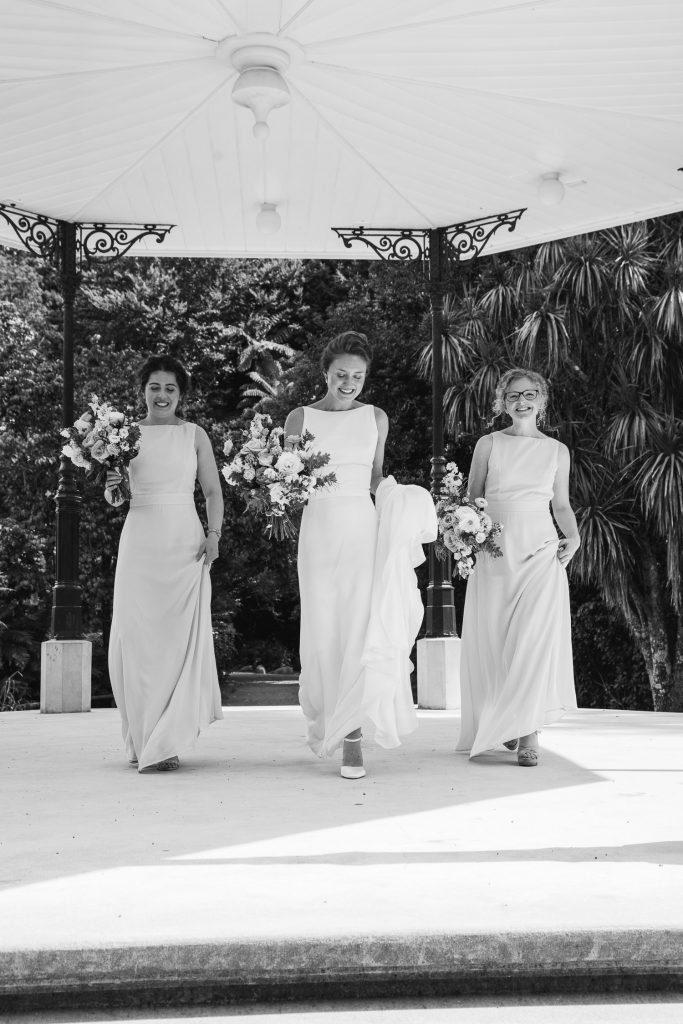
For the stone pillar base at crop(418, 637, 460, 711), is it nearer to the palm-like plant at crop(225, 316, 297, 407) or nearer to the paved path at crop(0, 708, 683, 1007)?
the paved path at crop(0, 708, 683, 1007)

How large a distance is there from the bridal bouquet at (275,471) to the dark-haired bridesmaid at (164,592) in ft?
1.21

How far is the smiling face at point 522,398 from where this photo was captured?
5.92 m

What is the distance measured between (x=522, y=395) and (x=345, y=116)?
2.44 m

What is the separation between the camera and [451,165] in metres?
7.80

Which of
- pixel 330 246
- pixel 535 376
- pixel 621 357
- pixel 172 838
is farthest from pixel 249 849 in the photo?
pixel 621 357

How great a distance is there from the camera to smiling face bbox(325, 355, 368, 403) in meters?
5.46

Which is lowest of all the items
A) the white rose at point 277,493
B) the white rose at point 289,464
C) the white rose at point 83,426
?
the white rose at point 277,493

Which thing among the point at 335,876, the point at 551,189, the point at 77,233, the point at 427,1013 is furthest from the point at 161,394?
the point at 427,1013

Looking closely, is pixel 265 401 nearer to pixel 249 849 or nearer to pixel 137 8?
pixel 137 8

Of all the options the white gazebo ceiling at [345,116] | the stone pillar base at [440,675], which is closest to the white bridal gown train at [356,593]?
the white gazebo ceiling at [345,116]

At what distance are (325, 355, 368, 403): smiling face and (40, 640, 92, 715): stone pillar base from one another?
3998 millimetres

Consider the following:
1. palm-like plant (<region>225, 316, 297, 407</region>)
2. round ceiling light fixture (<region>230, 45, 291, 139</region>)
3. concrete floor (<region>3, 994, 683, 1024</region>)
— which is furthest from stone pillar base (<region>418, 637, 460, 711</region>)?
palm-like plant (<region>225, 316, 297, 407</region>)

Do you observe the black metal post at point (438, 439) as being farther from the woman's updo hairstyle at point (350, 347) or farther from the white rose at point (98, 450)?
the white rose at point (98, 450)

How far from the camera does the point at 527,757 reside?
5562 mm
